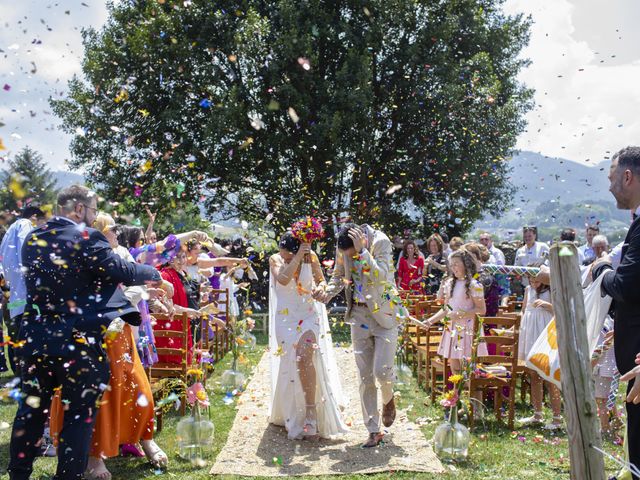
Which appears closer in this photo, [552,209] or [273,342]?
[273,342]

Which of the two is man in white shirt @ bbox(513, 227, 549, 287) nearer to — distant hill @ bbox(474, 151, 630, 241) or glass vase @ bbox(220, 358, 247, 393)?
distant hill @ bbox(474, 151, 630, 241)

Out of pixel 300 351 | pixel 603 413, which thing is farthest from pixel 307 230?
pixel 603 413

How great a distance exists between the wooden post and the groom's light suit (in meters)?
3.11

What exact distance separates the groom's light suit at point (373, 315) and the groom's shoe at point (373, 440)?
2.0 inches

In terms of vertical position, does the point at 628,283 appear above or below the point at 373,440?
above

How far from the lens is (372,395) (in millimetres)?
6137

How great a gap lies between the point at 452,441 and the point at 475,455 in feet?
1.09

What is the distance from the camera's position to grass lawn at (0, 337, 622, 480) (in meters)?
5.29

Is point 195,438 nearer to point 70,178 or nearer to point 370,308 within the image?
point 370,308

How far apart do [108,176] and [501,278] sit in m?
12.9

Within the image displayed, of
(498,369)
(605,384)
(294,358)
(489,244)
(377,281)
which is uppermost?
(489,244)

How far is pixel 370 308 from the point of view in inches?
242

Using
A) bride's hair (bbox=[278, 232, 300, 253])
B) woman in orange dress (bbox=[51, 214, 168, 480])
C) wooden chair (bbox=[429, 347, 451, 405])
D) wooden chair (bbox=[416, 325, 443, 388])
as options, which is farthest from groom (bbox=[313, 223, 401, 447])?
wooden chair (bbox=[416, 325, 443, 388])

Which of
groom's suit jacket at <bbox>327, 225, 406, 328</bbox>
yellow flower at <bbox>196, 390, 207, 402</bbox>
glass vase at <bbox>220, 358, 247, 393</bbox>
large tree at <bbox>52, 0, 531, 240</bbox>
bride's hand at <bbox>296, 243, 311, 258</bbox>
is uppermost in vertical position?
large tree at <bbox>52, 0, 531, 240</bbox>
